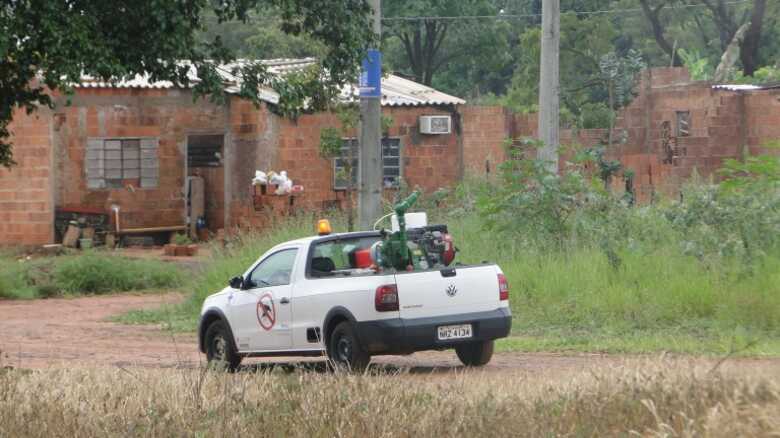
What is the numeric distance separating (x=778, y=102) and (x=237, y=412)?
26152mm

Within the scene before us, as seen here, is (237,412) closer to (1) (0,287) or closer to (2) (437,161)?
(1) (0,287)

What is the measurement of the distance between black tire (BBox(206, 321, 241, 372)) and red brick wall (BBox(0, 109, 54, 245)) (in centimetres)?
1581

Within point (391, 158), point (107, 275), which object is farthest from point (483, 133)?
point (107, 275)

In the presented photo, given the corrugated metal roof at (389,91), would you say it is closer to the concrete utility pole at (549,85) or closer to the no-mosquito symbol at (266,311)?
the concrete utility pole at (549,85)

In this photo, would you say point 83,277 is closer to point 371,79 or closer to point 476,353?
point 371,79

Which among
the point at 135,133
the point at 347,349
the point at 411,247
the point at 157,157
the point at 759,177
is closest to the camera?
the point at 347,349

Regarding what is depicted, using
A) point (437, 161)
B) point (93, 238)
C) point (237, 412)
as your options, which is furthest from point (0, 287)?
point (237, 412)

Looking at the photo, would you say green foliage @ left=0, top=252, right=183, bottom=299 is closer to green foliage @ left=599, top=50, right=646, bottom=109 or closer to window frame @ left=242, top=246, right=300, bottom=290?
window frame @ left=242, top=246, right=300, bottom=290

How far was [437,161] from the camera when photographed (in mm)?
32719

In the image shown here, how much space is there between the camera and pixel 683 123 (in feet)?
113

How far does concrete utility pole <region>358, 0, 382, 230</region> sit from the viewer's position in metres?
17.1

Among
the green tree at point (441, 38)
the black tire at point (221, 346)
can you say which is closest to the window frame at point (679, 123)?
the green tree at point (441, 38)

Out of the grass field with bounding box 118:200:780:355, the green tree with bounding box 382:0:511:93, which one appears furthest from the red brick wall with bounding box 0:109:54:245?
the green tree with bounding box 382:0:511:93

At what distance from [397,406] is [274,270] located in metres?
5.82
